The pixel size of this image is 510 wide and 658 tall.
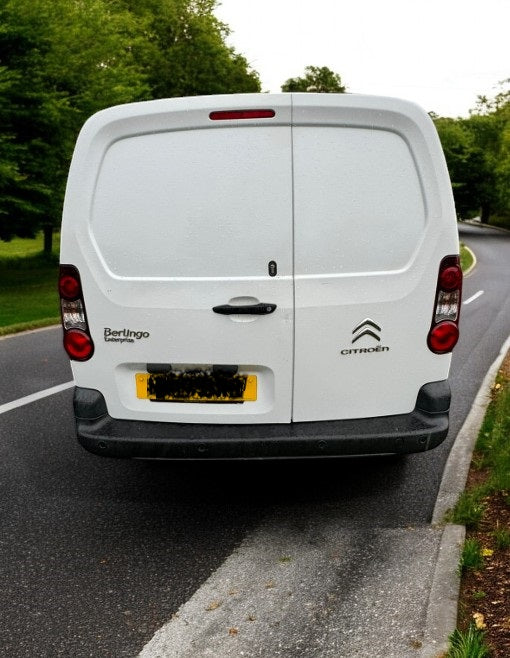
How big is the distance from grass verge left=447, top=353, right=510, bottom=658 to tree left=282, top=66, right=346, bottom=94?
76.6 meters

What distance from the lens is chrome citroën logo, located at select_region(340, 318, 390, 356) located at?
155 inches

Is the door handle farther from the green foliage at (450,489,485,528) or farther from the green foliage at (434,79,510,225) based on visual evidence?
Answer: the green foliage at (434,79,510,225)

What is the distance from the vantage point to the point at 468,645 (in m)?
2.89

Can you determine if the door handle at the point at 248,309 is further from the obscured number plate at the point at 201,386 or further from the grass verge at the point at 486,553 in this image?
the grass verge at the point at 486,553

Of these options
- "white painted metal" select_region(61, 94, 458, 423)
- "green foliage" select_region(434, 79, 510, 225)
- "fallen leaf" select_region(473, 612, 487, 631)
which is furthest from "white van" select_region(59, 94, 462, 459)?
"green foliage" select_region(434, 79, 510, 225)

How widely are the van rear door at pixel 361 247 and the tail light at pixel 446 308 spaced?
49 millimetres

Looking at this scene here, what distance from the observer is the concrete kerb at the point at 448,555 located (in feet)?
10.1

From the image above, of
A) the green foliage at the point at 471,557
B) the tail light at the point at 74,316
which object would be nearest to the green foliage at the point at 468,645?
the green foliage at the point at 471,557

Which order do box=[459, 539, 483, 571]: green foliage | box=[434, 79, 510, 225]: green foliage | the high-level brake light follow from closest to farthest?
box=[459, 539, 483, 571]: green foliage
the high-level brake light
box=[434, 79, 510, 225]: green foliage

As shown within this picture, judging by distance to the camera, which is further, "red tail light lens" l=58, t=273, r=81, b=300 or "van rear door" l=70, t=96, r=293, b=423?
"red tail light lens" l=58, t=273, r=81, b=300

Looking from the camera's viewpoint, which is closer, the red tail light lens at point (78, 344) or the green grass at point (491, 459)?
the red tail light lens at point (78, 344)

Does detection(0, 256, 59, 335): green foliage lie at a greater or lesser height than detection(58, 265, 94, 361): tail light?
lesser

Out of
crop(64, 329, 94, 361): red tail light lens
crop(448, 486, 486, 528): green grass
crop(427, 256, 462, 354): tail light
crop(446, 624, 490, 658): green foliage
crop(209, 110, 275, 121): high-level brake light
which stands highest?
crop(209, 110, 275, 121): high-level brake light

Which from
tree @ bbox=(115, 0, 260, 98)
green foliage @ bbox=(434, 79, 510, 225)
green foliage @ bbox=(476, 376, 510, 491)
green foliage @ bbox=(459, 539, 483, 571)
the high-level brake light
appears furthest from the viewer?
green foliage @ bbox=(434, 79, 510, 225)
